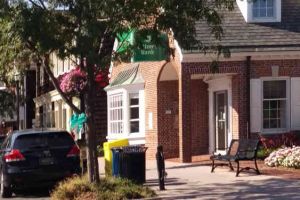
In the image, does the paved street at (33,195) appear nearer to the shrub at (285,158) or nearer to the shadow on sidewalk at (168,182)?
the shadow on sidewalk at (168,182)

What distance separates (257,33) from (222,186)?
30.3 feet

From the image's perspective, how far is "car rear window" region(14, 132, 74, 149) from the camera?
1639 centimetres

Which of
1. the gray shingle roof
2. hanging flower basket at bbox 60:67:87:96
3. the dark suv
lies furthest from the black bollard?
hanging flower basket at bbox 60:67:87:96

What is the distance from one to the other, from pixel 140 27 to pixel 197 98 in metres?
11.6

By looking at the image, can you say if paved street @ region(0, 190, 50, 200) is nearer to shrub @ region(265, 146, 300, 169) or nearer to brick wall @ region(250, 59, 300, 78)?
shrub @ region(265, 146, 300, 169)

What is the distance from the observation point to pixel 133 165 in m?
15.6

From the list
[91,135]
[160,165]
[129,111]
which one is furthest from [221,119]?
[91,135]

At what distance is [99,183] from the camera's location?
14430 millimetres

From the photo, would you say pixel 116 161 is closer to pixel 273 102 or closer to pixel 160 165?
pixel 160 165

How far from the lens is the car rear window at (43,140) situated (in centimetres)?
1639

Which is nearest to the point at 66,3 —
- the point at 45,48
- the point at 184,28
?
the point at 45,48

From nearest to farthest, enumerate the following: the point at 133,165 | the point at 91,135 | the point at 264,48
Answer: the point at 91,135 → the point at 133,165 → the point at 264,48

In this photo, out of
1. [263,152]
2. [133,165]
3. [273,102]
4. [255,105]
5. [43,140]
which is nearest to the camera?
[133,165]

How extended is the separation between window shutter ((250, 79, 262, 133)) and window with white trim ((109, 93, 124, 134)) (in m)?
6.49
